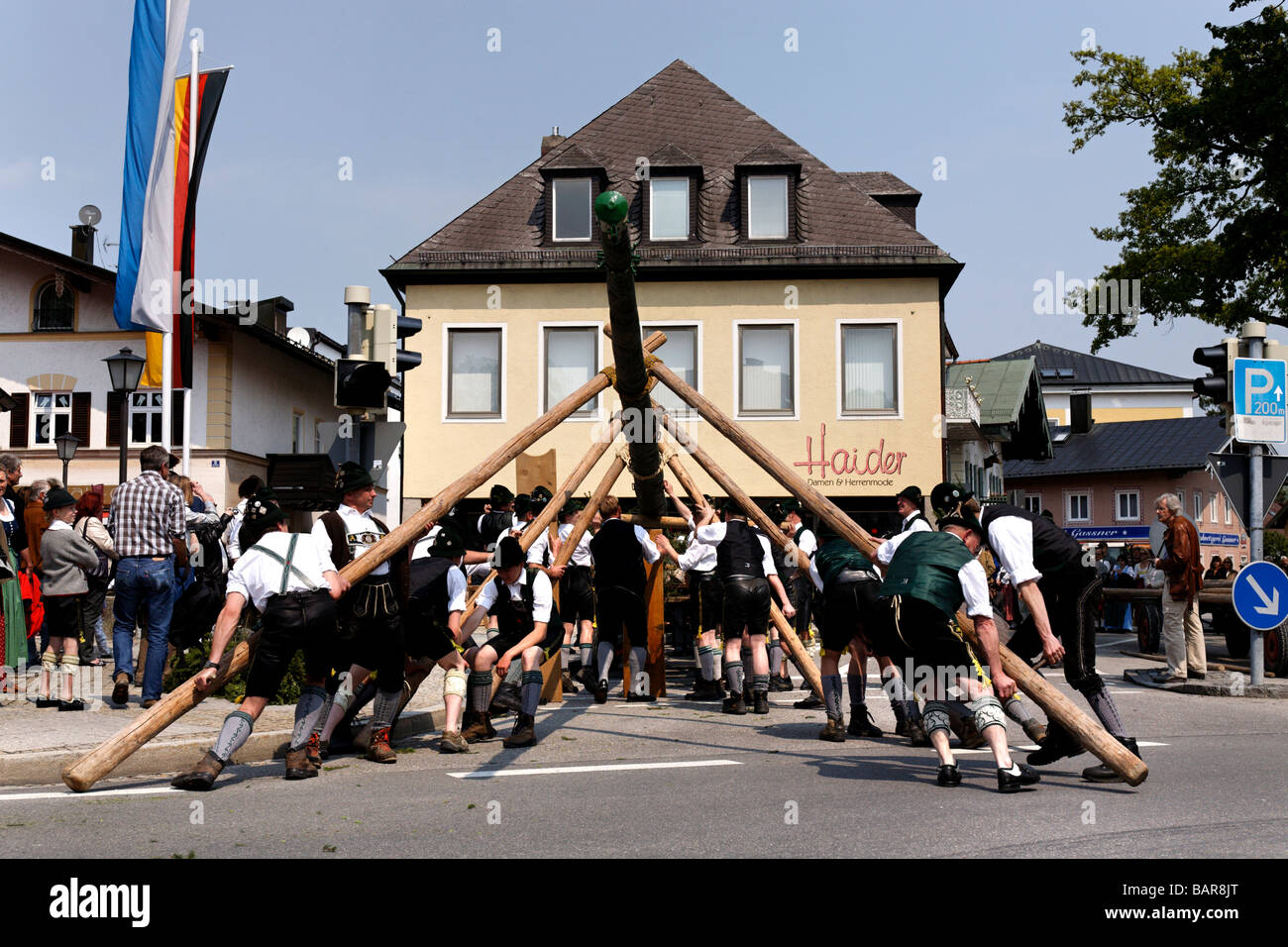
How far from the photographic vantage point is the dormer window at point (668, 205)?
2803cm

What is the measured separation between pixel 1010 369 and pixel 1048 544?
29.6 m

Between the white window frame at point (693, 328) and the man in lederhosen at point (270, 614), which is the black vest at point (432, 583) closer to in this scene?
the man in lederhosen at point (270, 614)

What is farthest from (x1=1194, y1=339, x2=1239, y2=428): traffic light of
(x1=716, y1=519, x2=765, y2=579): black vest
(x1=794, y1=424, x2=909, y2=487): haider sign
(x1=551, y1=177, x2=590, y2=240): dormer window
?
(x1=551, y1=177, x2=590, y2=240): dormer window

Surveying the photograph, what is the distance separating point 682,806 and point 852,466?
68.4ft

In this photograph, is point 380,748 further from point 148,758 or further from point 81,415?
point 81,415

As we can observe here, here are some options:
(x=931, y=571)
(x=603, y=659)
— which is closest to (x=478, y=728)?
(x=603, y=659)

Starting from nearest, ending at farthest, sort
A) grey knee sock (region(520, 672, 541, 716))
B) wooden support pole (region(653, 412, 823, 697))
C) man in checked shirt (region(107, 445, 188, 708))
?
grey knee sock (region(520, 672, 541, 716)) < man in checked shirt (region(107, 445, 188, 708)) < wooden support pole (region(653, 412, 823, 697))

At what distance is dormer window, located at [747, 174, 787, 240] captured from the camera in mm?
27875

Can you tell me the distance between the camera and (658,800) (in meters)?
7.03

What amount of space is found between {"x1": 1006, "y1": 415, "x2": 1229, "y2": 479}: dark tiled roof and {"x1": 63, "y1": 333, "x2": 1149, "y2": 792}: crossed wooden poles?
5159 centimetres

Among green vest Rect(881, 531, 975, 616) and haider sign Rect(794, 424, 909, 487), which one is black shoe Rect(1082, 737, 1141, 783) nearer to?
green vest Rect(881, 531, 975, 616)

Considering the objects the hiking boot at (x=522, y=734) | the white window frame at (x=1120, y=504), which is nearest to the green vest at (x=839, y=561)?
the hiking boot at (x=522, y=734)

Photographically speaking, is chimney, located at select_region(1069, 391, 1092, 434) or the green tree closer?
the green tree
